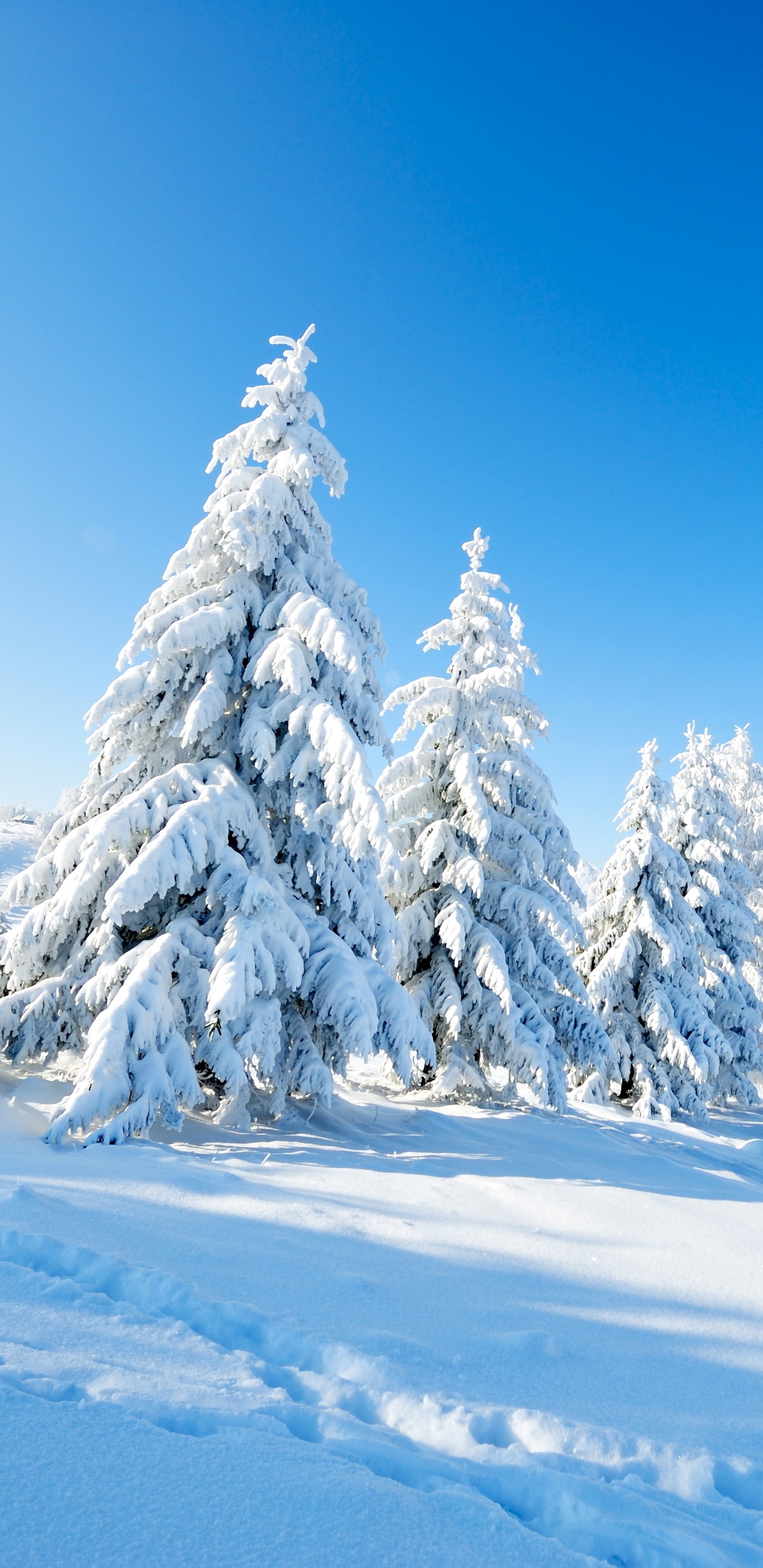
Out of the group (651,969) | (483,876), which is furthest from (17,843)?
(483,876)

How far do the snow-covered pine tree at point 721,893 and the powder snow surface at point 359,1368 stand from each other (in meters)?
15.0

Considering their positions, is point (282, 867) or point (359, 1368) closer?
point (359, 1368)

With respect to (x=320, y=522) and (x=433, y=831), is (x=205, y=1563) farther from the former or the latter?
(x=433, y=831)

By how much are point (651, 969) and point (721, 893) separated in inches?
166

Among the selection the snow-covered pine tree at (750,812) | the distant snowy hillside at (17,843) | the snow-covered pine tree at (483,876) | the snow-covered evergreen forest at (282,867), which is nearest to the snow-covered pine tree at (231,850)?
the snow-covered evergreen forest at (282,867)

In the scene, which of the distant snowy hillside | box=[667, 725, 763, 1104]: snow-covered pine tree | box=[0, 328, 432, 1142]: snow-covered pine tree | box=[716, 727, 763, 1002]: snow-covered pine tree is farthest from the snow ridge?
the distant snowy hillside

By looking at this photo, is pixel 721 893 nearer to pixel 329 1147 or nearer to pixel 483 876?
pixel 483 876

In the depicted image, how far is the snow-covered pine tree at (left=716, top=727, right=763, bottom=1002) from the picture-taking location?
2477cm

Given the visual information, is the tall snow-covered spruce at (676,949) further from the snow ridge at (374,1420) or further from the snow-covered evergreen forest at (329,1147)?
the snow ridge at (374,1420)

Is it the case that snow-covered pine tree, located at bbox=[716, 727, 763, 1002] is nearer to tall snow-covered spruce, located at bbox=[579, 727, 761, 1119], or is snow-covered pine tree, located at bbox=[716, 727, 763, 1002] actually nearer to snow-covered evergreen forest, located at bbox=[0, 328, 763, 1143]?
tall snow-covered spruce, located at bbox=[579, 727, 761, 1119]

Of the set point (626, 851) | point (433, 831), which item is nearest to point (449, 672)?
point (433, 831)

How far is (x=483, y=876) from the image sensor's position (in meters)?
13.1

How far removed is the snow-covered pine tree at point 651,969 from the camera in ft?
56.9

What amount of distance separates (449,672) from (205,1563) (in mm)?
13498
